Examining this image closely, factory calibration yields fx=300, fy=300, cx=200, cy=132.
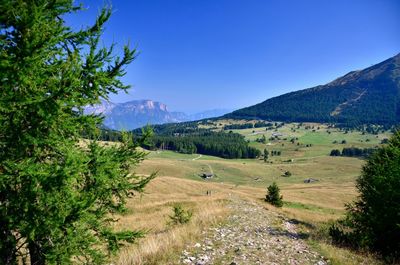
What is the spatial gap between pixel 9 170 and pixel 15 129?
980 mm

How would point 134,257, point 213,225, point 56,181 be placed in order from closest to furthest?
point 56,181 → point 134,257 → point 213,225

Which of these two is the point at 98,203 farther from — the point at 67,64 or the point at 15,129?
the point at 67,64

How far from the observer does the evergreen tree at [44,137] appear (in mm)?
6188

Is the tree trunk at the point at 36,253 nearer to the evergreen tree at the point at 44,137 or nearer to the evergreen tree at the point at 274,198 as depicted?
the evergreen tree at the point at 44,137

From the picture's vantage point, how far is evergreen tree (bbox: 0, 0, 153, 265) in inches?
244

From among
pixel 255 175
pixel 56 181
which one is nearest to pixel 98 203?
pixel 56 181

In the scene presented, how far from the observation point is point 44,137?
696cm

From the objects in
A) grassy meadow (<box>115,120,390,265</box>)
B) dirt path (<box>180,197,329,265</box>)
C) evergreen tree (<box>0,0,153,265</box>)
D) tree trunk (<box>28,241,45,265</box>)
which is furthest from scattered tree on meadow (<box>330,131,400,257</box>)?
tree trunk (<box>28,241,45,265</box>)

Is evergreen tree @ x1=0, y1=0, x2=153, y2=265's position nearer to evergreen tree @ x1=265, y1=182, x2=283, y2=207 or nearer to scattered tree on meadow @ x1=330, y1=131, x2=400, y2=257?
scattered tree on meadow @ x1=330, y1=131, x2=400, y2=257

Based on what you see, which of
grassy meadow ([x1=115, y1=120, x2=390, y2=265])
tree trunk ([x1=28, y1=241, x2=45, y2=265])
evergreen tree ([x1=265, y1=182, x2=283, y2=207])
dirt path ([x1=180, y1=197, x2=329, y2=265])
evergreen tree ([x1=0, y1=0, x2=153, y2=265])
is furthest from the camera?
evergreen tree ([x1=265, y1=182, x2=283, y2=207])

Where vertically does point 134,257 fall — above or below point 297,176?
above

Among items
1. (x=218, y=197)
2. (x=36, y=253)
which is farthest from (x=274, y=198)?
(x=36, y=253)

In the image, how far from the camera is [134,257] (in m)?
9.80

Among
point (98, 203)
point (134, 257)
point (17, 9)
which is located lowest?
point (134, 257)
